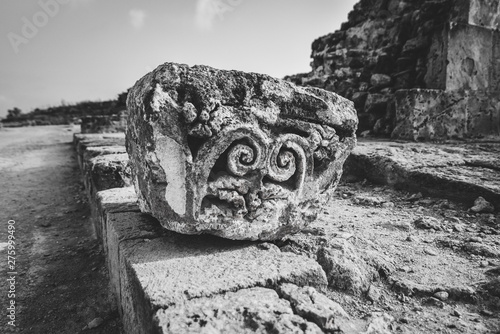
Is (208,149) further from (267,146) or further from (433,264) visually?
(433,264)

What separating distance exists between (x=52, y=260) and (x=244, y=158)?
180 centimetres

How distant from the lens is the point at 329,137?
1.61m

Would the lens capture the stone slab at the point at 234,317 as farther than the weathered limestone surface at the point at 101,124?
No

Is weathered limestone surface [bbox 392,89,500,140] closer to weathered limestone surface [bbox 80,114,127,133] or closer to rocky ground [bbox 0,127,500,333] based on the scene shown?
rocky ground [bbox 0,127,500,333]

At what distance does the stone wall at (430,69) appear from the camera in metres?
4.56

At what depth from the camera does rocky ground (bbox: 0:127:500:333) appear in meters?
1.36

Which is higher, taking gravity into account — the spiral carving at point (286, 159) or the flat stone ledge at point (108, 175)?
the spiral carving at point (286, 159)

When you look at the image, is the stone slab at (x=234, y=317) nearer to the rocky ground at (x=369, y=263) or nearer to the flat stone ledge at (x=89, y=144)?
the rocky ground at (x=369, y=263)

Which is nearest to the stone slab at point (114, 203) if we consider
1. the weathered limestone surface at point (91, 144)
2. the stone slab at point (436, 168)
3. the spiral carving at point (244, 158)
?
the spiral carving at point (244, 158)

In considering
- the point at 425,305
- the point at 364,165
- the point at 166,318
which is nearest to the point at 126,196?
the point at 166,318

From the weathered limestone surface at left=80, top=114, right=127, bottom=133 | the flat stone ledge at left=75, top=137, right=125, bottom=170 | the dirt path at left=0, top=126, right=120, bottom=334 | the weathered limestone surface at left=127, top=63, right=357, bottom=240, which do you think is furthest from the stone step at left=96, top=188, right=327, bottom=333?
the weathered limestone surface at left=80, top=114, right=127, bottom=133

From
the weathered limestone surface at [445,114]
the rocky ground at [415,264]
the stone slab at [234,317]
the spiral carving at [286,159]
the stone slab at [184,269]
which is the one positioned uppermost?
the weathered limestone surface at [445,114]

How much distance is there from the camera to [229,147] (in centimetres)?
138

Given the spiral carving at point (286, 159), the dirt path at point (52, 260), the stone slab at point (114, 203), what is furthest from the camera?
the stone slab at point (114, 203)
